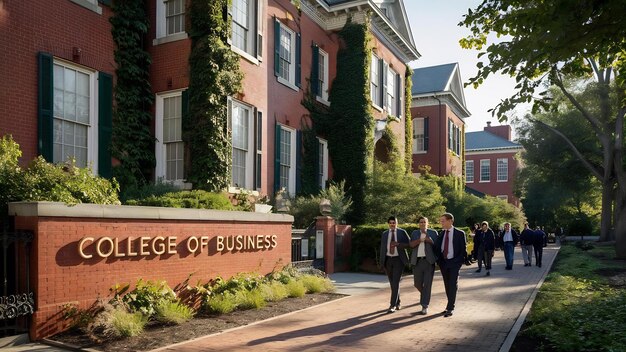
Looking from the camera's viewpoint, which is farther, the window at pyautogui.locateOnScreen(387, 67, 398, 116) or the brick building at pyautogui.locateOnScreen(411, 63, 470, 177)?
the brick building at pyautogui.locateOnScreen(411, 63, 470, 177)

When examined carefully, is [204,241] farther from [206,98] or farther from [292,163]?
[292,163]

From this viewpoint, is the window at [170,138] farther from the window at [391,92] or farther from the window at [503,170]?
the window at [503,170]

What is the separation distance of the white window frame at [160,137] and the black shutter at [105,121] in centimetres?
152

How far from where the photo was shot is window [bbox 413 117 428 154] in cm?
3631

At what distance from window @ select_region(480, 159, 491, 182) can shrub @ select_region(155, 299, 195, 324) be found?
58.1 meters

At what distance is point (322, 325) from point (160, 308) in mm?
2569

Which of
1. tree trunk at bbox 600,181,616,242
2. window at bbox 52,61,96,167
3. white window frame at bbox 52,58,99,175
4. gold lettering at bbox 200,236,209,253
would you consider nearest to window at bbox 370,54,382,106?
white window frame at bbox 52,58,99,175

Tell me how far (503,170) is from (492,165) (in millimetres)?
1357

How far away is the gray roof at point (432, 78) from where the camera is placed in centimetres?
3697

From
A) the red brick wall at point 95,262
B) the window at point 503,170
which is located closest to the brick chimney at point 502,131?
the window at point 503,170

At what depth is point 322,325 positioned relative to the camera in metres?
8.73

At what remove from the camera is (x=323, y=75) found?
2177 centimetres

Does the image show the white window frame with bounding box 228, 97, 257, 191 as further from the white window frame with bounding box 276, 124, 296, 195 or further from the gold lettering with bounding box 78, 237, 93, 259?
the gold lettering with bounding box 78, 237, 93, 259

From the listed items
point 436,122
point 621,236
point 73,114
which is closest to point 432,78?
point 436,122
